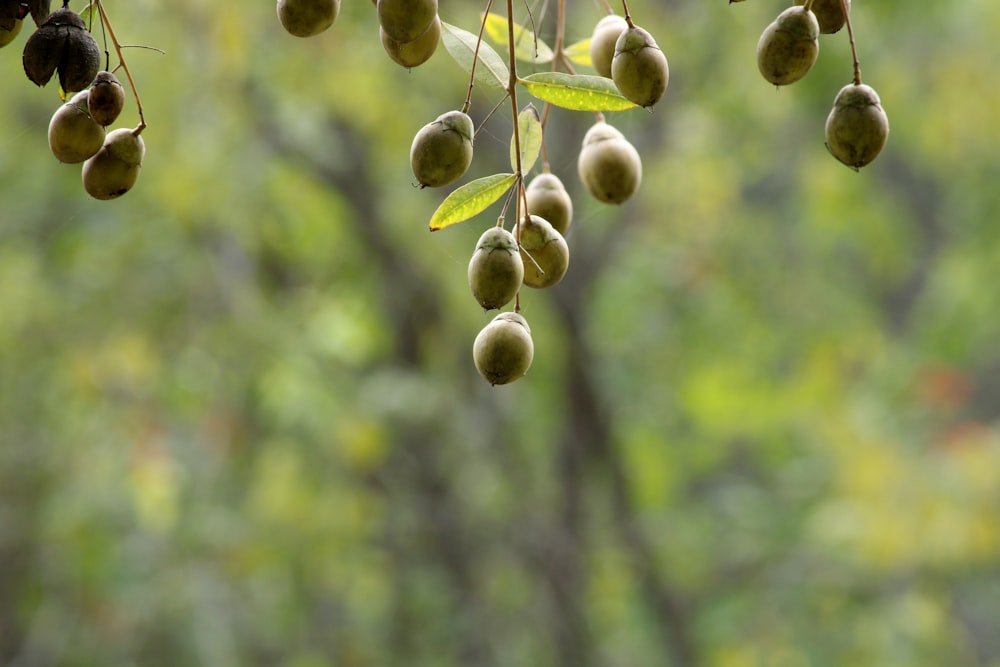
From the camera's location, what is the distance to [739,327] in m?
5.19

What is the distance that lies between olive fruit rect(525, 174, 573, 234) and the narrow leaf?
0.20ft

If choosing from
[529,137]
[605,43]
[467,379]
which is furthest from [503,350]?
[467,379]

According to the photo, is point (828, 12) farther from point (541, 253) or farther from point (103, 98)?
point (103, 98)

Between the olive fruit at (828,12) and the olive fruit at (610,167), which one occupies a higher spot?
the olive fruit at (828,12)

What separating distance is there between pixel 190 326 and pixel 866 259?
10.3ft

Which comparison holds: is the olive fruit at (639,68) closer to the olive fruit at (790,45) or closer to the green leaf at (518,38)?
the olive fruit at (790,45)

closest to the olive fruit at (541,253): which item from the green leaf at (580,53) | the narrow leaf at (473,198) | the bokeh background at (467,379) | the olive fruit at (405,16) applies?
the narrow leaf at (473,198)

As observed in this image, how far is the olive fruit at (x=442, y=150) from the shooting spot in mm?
771

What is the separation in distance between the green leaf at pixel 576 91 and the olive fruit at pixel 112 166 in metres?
0.27

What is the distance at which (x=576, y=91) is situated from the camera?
2.66 feet

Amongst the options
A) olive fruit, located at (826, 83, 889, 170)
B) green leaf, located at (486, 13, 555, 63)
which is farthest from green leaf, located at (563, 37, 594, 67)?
olive fruit, located at (826, 83, 889, 170)

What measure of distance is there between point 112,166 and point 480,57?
0.26 metres

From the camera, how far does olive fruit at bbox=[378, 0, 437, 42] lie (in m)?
0.73

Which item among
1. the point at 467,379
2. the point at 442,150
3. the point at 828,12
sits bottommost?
the point at 467,379
